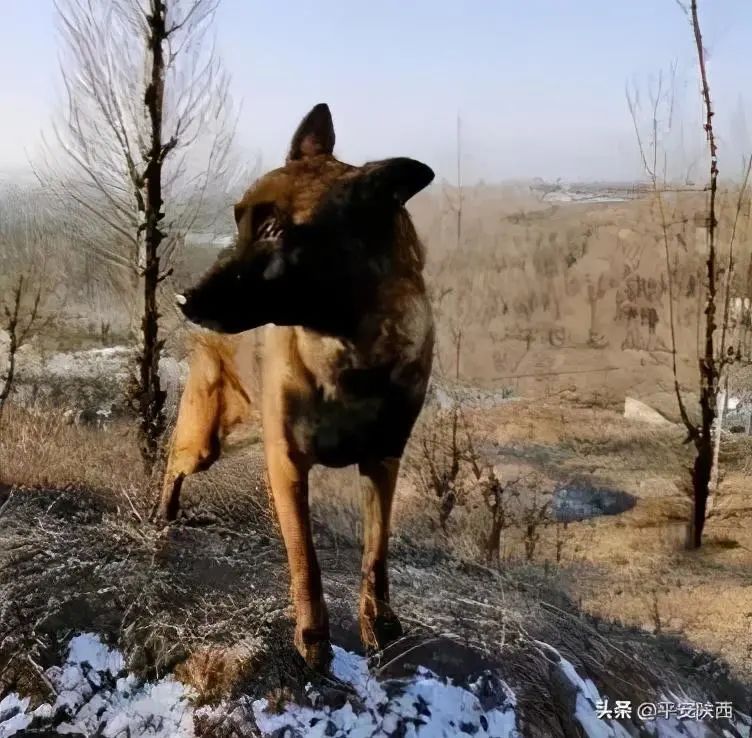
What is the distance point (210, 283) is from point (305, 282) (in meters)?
0.27

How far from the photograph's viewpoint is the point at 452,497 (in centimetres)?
255

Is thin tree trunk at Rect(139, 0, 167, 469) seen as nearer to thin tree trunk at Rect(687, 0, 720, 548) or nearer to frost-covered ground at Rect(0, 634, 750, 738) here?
frost-covered ground at Rect(0, 634, 750, 738)

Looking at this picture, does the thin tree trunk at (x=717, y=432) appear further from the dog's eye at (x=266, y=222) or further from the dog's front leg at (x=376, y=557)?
the dog's eye at (x=266, y=222)

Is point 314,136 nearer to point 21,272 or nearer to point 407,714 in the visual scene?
point 21,272

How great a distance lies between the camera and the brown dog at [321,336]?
7.06 ft

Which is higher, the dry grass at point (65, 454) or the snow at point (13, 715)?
the dry grass at point (65, 454)

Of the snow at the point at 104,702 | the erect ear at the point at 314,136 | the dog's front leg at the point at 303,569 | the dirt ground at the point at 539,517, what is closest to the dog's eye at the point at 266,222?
the erect ear at the point at 314,136

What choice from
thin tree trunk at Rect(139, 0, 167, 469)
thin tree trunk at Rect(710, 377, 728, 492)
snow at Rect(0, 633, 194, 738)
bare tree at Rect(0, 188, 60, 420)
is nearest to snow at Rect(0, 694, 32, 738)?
snow at Rect(0, 633, 194, 738)

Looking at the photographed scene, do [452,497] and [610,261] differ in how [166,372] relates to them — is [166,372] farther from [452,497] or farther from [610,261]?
[610,261]

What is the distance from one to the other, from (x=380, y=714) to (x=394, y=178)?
68.0 inches

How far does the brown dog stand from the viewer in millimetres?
2152

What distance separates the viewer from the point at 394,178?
2199mm

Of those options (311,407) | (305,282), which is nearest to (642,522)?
(311,407)

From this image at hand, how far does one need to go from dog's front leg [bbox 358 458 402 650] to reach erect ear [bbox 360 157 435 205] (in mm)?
857
